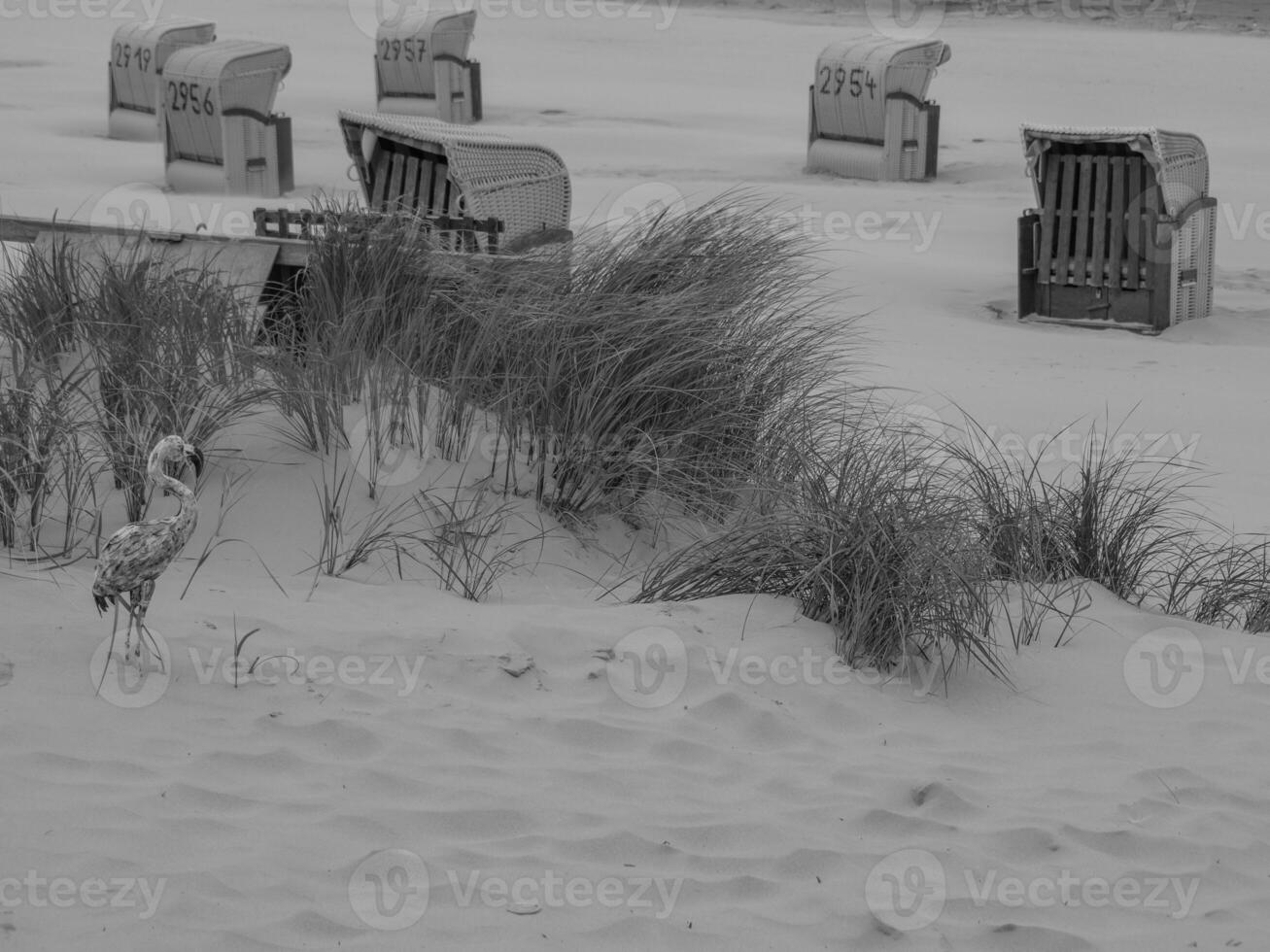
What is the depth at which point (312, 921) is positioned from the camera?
285 centimetres

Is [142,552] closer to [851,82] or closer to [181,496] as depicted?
[181,496]

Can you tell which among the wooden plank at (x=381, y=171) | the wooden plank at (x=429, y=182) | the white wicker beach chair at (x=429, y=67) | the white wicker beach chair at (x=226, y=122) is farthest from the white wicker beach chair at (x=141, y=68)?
the wooden plank at (x=429, y=182)

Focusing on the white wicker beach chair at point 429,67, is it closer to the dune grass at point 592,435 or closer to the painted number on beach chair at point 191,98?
the painted number on beach chair at point 191,98

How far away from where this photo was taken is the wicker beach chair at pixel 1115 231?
30.6ft

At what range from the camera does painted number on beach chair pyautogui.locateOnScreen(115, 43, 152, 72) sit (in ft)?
52.6

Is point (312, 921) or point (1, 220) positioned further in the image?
point (1, 220)

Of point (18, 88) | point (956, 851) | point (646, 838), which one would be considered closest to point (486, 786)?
point (646, 838)

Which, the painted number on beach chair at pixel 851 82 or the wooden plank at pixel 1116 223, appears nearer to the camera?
the wooden plank at pixel 1116 223

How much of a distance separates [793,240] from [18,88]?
16772 mm

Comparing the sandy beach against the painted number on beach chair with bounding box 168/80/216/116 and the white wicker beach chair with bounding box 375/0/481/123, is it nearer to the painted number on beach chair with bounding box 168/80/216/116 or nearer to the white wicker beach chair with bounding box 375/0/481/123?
the painted number on beach chair with bounding box 168/80/216/116

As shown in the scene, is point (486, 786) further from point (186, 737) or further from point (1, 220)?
point (1, 220)

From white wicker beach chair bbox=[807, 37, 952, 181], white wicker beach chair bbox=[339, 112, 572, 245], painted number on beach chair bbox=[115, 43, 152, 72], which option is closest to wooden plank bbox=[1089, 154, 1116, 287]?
white wicker beach chair bbox=[339, 112, 572, 245]

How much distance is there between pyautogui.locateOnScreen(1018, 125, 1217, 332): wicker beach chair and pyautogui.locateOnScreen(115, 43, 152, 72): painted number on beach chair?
10.1 meters

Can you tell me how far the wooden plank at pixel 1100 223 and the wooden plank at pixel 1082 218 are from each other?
4cm
